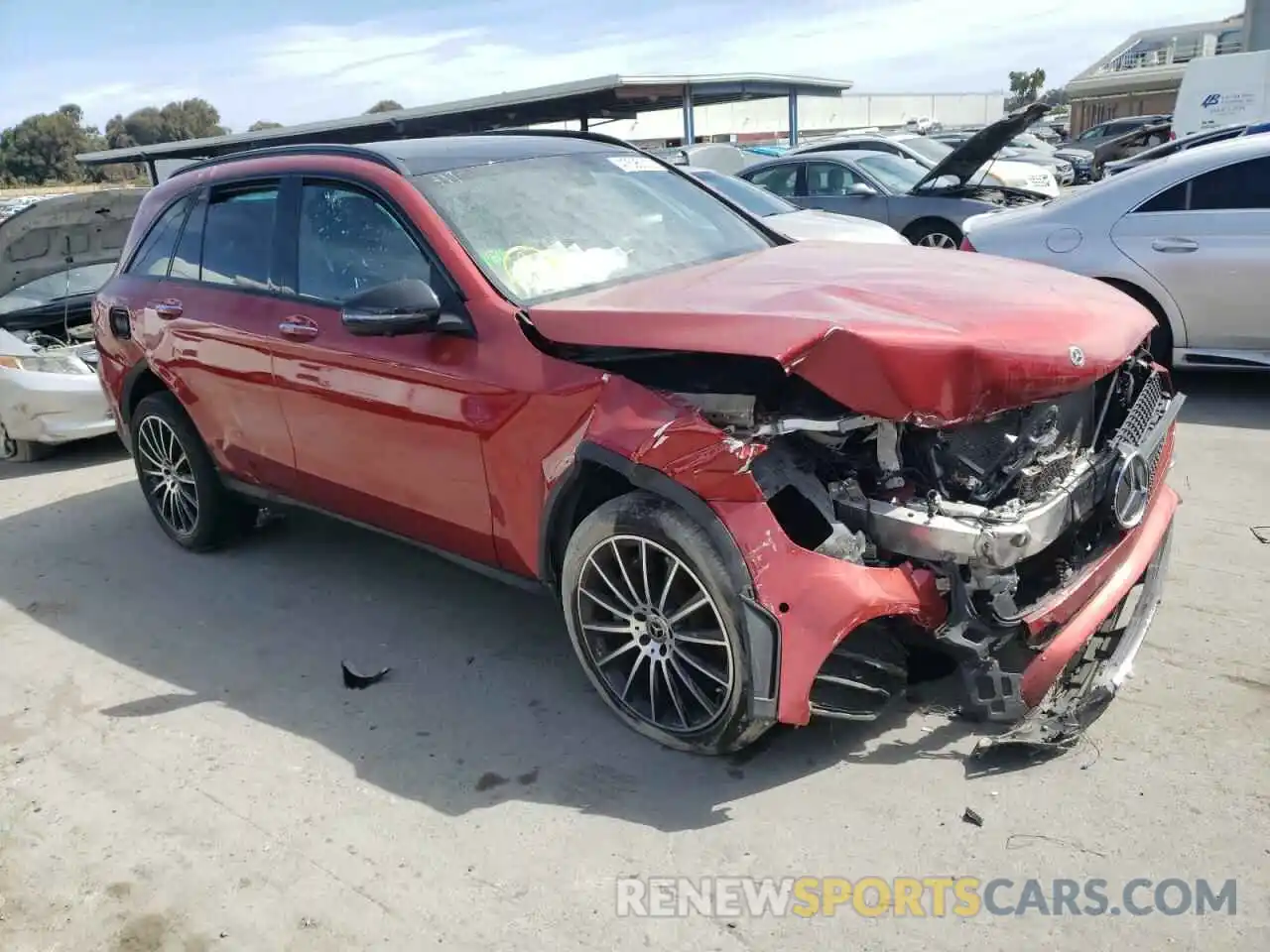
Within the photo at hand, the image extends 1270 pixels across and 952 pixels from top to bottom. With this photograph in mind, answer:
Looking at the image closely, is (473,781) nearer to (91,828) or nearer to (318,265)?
(91,828)

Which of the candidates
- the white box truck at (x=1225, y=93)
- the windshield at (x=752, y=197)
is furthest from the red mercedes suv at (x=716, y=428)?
the white box truck at (x=1225, y=93)

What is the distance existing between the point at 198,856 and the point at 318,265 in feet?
7.53

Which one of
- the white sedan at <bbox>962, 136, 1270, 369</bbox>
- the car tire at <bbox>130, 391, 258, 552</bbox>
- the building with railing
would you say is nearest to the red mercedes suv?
the car tire at <bbox>130, 391, 258, 552</bbox>

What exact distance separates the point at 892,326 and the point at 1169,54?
66.0 meters

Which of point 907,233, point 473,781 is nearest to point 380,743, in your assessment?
point 473,781

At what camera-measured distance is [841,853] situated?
276 centimetres

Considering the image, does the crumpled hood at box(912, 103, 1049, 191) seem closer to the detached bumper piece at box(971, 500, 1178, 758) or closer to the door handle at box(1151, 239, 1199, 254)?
the door handle at box(1151, 239, 1199, 254)

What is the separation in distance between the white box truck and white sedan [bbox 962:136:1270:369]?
17.0m

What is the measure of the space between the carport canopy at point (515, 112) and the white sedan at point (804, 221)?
8332mm

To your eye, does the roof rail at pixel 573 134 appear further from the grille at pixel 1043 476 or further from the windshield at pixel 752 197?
the windshield at pixel 752 197

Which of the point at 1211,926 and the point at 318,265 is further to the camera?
the point at 318,265

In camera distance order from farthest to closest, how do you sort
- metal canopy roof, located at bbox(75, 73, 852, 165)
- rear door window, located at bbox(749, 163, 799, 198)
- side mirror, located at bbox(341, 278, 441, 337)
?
metal canopy roof, located at bbox(75, 73, 852, 165), rear door window, located at bbox(749, 163, 799, 198), side mirror, located at bbox(341, 278, 441, 337)

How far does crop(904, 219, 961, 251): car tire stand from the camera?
11.6 metres

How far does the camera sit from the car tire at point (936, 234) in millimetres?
11648
